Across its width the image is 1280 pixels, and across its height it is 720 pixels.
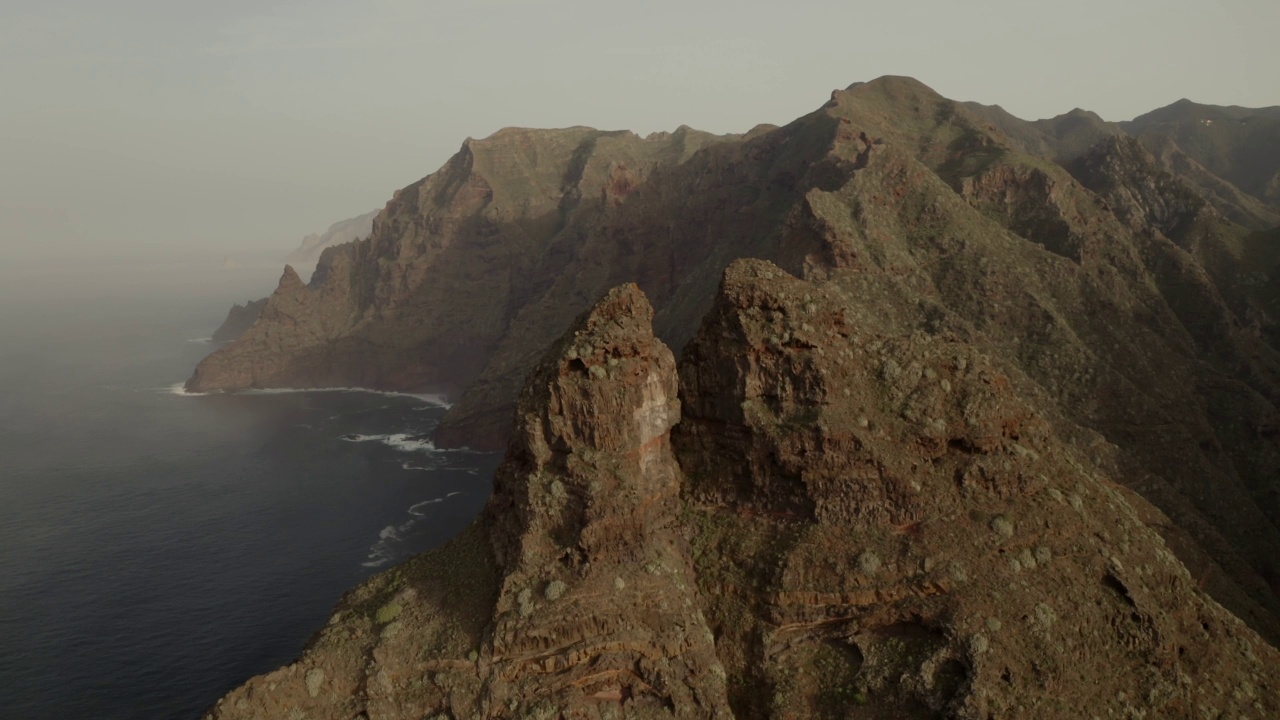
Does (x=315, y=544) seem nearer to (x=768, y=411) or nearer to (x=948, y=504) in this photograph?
(x=768, y=411)

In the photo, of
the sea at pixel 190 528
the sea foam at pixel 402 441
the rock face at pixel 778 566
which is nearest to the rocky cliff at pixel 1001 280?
the rock face at pixel 778 566

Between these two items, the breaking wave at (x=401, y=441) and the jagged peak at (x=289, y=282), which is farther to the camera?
the jagged peak at (x=289, y=282)

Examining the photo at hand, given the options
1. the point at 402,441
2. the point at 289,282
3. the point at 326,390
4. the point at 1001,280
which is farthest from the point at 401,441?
the point at 1001,280

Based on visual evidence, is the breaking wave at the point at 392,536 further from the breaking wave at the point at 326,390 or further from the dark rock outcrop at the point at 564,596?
the breaking wave at the point at 326,390

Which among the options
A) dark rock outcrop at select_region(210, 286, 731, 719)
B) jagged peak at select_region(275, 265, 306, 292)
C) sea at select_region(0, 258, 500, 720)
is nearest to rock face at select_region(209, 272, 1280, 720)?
dark rock outcrop at select_region(210, 286, 731, 719)

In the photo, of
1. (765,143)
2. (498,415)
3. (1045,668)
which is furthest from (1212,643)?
(765,143)

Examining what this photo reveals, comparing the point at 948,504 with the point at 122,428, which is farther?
Result: the point at 122,428

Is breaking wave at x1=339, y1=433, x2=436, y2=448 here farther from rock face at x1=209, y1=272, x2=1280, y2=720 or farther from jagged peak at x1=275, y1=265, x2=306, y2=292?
rock face at x1=209, y1=272, x2=1280, y2=720
